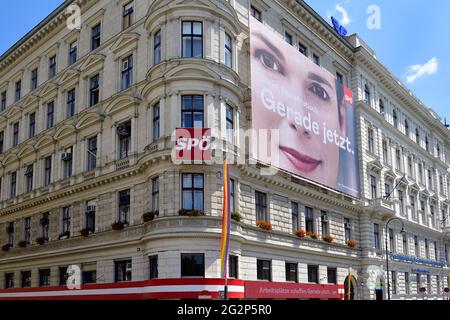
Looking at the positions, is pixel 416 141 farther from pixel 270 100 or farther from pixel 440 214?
pixel 270 100

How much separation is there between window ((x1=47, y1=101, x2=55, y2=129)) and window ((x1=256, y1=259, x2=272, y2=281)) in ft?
63.7

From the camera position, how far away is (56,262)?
34.8 meters

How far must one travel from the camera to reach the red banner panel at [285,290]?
28.6 metres

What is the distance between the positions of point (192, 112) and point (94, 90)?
35.1ft

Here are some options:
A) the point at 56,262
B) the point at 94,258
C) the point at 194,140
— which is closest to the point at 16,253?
the point at 56,262

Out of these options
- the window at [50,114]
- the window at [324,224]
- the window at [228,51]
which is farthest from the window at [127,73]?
the window at [324,224]

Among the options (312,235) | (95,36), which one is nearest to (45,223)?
(95,36)

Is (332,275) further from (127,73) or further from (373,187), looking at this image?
(127,73)

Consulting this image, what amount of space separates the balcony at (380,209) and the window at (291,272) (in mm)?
11470

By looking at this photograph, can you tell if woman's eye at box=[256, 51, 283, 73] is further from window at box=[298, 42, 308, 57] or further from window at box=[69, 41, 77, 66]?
window at box=[69, 41, 77, 66]

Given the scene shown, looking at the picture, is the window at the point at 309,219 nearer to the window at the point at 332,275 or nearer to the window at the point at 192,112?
the window at the point at 332,275

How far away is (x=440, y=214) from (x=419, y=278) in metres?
13.0

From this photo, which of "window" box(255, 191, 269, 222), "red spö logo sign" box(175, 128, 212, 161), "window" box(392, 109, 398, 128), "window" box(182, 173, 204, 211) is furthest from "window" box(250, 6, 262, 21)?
"window" box(392, 109, 398, 128)

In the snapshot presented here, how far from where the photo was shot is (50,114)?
40281mm
